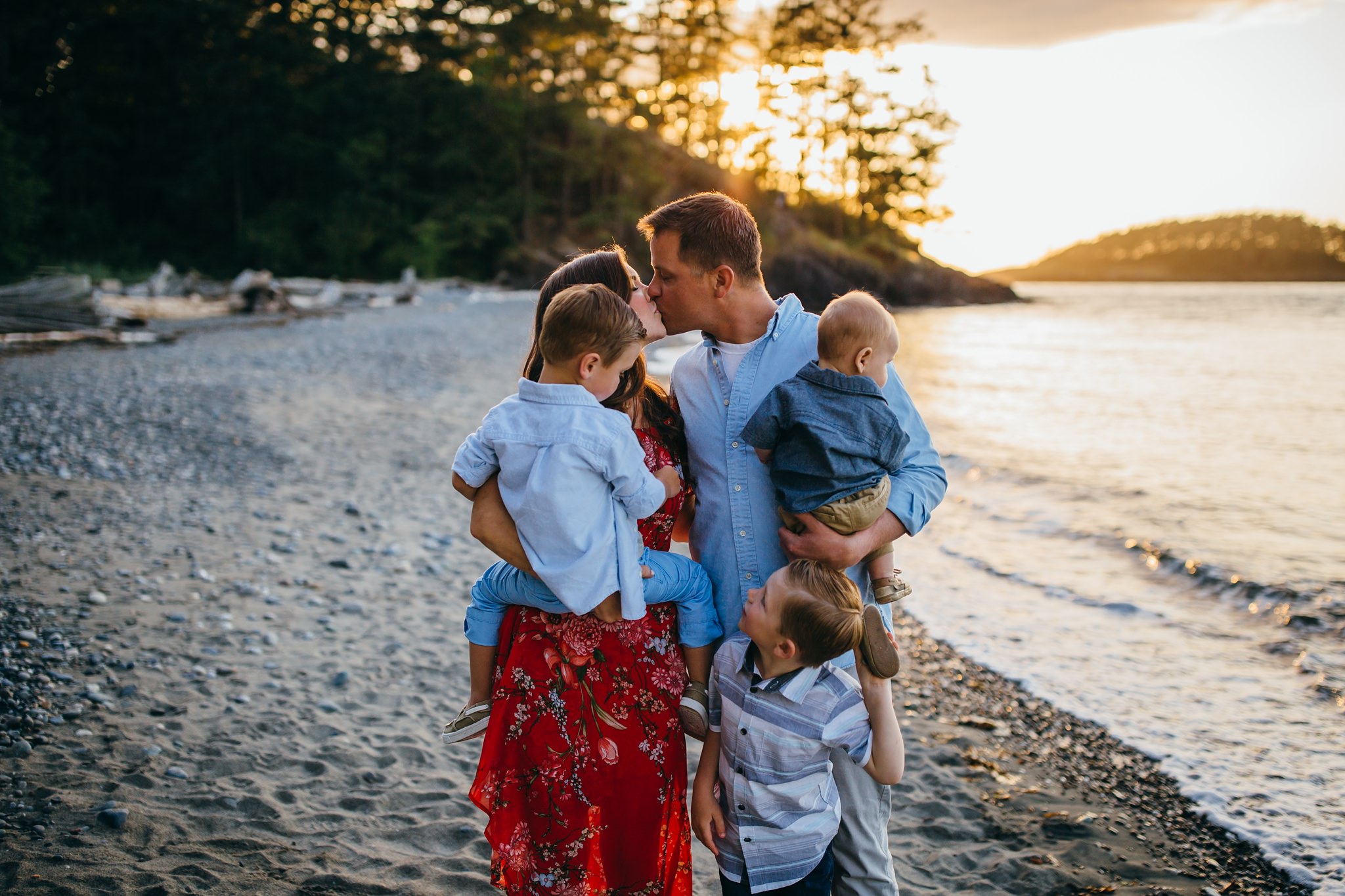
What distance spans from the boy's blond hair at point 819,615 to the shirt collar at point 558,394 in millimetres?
Result: 634

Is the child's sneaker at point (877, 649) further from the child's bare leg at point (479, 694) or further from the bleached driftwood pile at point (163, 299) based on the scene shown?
the bleached driftwood pile at point (163, 299)

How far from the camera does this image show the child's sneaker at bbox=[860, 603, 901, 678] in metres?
1.98

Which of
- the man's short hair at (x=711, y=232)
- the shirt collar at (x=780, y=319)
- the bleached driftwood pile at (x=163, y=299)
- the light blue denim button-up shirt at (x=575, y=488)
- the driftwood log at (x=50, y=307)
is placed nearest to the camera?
the light blue denim button-up shirt at (x=575, y=488)

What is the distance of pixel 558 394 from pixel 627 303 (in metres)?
0.30

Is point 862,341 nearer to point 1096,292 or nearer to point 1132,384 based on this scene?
point 1132,384

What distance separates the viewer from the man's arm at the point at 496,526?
200 centimetres

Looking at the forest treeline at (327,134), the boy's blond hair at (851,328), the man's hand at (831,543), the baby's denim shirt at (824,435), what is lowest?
the man's hand at (831,543)

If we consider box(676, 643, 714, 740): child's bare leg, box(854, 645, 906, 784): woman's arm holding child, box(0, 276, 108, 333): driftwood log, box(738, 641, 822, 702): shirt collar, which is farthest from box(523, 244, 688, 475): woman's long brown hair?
box(0, 276, 108, 333): driftwood log

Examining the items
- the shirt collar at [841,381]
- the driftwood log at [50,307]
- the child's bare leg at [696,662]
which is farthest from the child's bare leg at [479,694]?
the driftwood log at [50,307]

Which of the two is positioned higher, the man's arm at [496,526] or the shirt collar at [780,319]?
the shirt collar at [780,319]

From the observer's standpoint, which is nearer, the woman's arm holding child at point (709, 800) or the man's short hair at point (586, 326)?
the man's short hair at point (586, 326)

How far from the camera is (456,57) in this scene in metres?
34.0

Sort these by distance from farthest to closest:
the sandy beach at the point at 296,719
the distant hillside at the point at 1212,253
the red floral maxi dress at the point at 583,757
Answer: the distant hillside at the point at 1212,253 < the sandy beach at the point at 296,719 < the red floral maxi dress at the point at 583,757

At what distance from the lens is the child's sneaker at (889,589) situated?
7.20 feet
